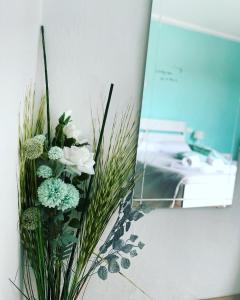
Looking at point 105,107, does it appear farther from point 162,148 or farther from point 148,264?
point 148,264

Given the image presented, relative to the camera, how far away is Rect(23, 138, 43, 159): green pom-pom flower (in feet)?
3.47

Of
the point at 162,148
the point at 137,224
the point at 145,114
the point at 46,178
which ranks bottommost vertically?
the point at 137,224

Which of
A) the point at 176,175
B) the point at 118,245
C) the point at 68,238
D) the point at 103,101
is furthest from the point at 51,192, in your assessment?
the point at 176,175

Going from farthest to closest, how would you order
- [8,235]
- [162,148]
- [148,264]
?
1. [148,264]
2. [162,148]
3. [8,235]

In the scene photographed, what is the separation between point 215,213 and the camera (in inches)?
65.5

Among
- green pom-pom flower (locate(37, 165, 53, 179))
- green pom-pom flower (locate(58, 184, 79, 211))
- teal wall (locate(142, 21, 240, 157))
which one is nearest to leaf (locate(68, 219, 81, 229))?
green pom-pom flower (locate(58, 184, 79, 211))

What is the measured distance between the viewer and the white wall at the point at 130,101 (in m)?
1.25

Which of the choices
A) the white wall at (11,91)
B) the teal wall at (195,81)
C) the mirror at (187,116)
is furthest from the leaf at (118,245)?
the teal wall at (195,81)

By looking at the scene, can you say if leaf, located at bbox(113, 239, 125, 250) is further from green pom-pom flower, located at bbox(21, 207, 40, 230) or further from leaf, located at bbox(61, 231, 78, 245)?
green pom-pom flower, located at bbox(21, 207, 40, 230)

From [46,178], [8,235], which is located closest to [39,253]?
[8,235]

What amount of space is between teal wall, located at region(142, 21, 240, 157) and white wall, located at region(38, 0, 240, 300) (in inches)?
2.6

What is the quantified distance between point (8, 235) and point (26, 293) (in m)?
0.47

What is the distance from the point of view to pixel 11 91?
3.01 ft

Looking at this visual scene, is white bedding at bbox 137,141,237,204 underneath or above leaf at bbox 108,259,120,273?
above
